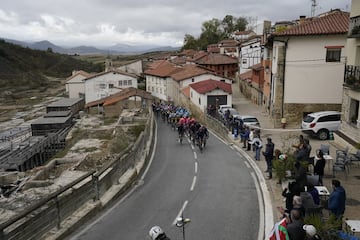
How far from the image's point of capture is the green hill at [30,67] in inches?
4550

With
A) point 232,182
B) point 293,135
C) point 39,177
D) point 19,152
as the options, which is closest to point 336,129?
point 293,135

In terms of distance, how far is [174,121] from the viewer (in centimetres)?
3428

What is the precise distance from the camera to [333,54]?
2697cm

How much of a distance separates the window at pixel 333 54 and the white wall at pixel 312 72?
230 mm

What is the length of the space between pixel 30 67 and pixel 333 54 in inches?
5327

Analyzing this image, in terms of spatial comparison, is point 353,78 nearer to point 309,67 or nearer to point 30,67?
point 309,67

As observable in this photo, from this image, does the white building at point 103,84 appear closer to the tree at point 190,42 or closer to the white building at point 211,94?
the white building at point 211,94

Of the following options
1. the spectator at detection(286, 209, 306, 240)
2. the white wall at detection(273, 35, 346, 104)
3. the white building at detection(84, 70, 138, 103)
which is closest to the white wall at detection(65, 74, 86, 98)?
the white building at detection(84, 70, 138, 103)

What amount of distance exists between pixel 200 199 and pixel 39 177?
14.3 meters

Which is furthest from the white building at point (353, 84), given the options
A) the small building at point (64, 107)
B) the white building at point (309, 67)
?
the small building at point (64, 107)

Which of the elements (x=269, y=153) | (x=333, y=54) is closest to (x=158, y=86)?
(x=333, y=54)

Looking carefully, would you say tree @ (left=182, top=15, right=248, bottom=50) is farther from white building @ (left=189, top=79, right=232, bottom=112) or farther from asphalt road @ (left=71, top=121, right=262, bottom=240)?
asphalt road @ (left=71, top=121, right=262, bottom=240)

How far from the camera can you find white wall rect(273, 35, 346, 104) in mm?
→ 26984

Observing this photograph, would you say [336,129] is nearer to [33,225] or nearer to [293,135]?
[293,135]
